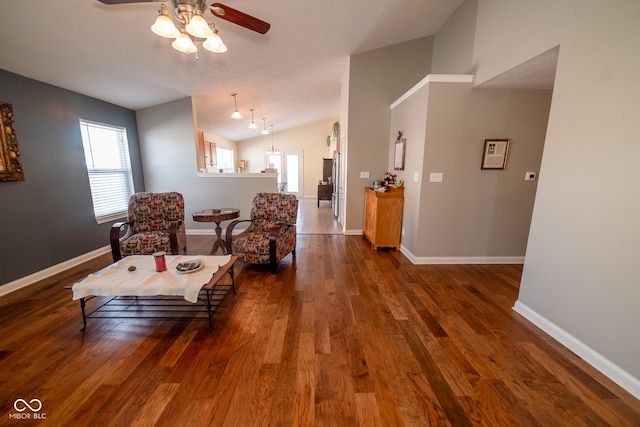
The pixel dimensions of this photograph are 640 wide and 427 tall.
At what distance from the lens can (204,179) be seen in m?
4.77

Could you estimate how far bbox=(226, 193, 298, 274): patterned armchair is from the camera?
10.0ft

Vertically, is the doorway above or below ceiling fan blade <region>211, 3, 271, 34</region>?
below

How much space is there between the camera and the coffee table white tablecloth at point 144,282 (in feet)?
6.24

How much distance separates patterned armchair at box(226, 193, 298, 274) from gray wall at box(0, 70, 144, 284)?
2.14 meters

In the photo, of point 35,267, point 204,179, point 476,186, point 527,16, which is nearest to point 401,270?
point 476,186

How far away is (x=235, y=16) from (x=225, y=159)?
25.6ft

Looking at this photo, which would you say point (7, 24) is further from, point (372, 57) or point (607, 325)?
point (607, 325)

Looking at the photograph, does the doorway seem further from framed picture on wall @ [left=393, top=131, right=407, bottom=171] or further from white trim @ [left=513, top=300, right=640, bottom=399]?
white trim @ [left=513, top=300, right=640, bottom=399]

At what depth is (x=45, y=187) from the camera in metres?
2.94

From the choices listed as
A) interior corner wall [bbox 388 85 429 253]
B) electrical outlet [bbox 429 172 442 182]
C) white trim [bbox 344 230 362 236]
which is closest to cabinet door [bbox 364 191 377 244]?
white trim [bbox 344 230 362 236]

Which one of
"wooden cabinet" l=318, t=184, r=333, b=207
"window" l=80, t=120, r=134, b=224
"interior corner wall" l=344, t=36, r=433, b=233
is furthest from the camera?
"wooden cabinet" l=318, t=184, r=333, b=207

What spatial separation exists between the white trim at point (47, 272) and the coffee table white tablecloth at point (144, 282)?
1409 millimetres

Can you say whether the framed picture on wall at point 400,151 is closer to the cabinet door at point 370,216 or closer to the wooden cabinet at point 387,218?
the wooden cabinet at point 387,218

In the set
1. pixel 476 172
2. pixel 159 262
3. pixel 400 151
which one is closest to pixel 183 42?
pixel 159 262
